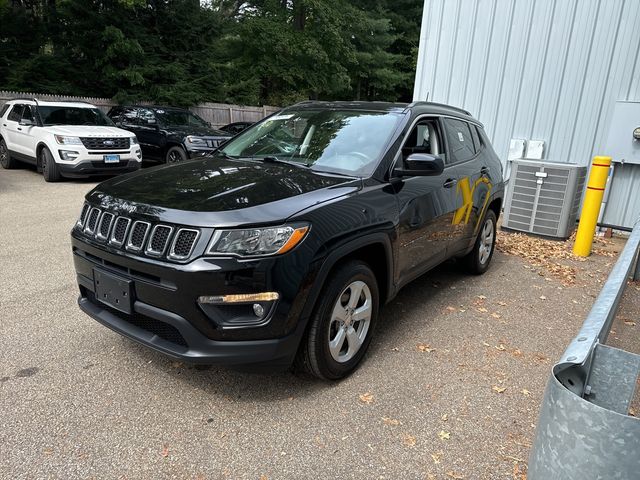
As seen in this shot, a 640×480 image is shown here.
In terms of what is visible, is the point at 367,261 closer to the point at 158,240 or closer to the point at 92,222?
the point at 158,240

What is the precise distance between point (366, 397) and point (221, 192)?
1.54 m

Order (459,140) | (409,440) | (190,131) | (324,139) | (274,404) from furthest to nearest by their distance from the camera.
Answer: (190,131)
(459,140)
(324,139)
(274,404)
(409,440)

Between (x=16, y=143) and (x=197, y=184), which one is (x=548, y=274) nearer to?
(x=197, y=184)

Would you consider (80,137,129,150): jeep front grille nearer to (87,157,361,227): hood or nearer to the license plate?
(87,157,361,227): hood

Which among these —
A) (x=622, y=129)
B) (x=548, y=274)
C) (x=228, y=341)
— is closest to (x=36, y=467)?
(x=228, y=341)

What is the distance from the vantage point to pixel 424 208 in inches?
151

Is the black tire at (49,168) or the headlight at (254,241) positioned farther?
the black tire at (49,168)

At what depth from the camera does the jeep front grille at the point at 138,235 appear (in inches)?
105

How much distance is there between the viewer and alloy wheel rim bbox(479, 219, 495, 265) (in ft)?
17.9

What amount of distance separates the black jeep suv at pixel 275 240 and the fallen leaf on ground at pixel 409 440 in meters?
0.61

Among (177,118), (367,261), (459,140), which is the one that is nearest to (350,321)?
(367,261)

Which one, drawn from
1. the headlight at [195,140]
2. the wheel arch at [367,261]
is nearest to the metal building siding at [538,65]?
the headlight at [195,140]

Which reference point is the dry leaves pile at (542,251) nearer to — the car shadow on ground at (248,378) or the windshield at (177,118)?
the car shadow on ground at (248,378)

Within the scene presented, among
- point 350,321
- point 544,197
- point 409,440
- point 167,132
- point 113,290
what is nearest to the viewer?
point 409,440
